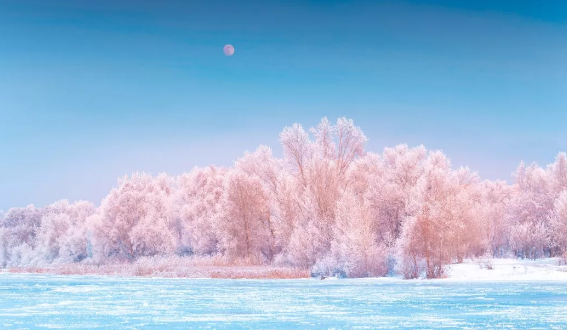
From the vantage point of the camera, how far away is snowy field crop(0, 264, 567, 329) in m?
19.2

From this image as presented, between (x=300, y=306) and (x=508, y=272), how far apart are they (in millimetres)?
20817

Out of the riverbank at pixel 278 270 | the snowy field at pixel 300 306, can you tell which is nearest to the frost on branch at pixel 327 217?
the riverbank at pixel 278 270

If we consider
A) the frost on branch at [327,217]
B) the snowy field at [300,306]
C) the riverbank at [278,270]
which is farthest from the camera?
the frost on branch at [327,217]

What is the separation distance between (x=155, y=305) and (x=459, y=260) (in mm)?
29744

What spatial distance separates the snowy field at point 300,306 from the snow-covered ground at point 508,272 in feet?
9.78

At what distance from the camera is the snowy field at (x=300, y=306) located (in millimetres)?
19234

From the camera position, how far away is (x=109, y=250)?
7281 cm

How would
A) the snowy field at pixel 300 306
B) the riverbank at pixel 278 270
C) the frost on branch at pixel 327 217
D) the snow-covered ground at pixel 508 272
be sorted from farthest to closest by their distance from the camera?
1. the frost on branch at pixel 327 217
2. the riverbank at pixel 278 270
3. the snow-covered ground at pixel 508 272
4. the snowy field at pixel 300 306

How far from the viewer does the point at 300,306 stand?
2448cm

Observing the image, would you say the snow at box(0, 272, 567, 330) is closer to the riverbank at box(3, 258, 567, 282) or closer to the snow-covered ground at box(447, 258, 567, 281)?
the snow-covered ground at box(447, 258, 567, 281)

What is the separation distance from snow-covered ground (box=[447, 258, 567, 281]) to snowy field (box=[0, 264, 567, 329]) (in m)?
2.98

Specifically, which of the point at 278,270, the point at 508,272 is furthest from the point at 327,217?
the point at 508,272

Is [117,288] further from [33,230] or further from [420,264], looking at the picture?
[33,230]

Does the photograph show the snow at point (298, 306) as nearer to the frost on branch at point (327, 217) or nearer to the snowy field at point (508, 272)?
the snowy field at point (508, 272)
